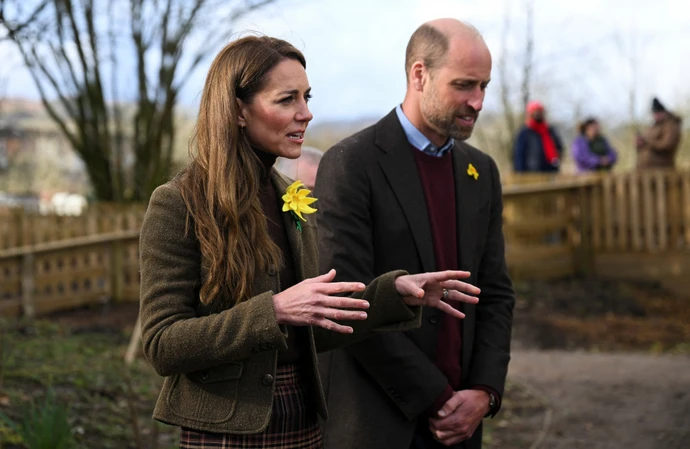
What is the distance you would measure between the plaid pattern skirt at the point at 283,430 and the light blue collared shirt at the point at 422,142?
44.8 inches

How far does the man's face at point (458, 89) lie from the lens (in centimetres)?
335

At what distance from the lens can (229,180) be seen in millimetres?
2473

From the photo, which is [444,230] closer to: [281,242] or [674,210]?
[281,242]

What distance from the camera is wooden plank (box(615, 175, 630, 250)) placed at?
1443 cm

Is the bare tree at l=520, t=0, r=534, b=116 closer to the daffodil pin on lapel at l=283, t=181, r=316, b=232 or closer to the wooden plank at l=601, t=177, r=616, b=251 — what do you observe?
the wooden plank at l=601, t=177, r=616, b=251

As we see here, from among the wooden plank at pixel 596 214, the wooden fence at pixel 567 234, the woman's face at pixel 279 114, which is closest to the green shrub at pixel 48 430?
the woman's face at pixel 279 114

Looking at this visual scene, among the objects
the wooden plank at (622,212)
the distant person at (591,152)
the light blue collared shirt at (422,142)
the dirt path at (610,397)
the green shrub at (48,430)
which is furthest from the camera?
the distant person at (591,152)

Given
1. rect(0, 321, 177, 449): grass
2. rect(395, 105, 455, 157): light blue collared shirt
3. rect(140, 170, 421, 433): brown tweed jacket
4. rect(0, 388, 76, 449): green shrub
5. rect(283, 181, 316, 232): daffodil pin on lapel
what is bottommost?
rect(0, 321, 177, 449): grass

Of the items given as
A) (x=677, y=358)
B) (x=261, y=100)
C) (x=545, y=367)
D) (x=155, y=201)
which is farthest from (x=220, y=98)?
(x=677, y=358)

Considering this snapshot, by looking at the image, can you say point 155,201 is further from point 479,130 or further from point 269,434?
point 479,130

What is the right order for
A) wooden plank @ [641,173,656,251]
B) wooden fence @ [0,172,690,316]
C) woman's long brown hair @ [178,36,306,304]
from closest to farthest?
1. woman's long brown hair @ [178,36,306,304]
2. wooden fence @ [0,172,690,316]
3. wooden plank @ [641,173,656,251]

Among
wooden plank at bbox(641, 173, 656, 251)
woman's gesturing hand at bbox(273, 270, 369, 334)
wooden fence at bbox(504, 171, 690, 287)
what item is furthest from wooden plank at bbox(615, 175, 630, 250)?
woman's gesturing hand at bbox(273, 270, 369, 334)

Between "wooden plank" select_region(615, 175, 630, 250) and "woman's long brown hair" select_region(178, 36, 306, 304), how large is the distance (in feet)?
41.0

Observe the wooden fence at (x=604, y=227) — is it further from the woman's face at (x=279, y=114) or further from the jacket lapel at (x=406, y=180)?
the woman's face at (x=279, y=114)
